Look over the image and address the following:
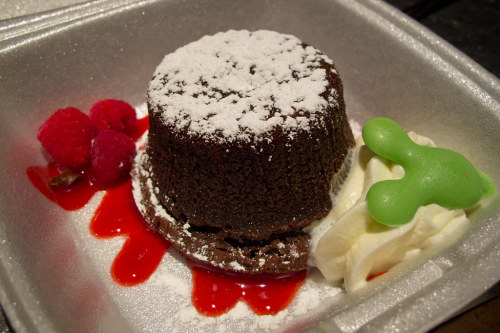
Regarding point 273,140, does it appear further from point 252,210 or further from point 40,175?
point 40,175

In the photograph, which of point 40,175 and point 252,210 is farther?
point 40,175

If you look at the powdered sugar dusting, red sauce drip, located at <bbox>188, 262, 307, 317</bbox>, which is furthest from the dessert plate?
the powdered sugar dusting

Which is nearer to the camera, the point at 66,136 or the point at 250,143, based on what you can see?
the point at 250,143

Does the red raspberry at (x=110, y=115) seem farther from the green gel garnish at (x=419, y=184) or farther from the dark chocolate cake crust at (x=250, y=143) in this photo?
the green gel garnish at (x=419, y=184)

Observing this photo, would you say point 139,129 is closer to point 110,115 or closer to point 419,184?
point 110,115

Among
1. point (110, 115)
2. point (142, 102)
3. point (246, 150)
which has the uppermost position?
point (246, 150)

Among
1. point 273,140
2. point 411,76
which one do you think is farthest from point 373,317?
point 411,76

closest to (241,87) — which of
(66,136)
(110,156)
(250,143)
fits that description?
(250,143)
